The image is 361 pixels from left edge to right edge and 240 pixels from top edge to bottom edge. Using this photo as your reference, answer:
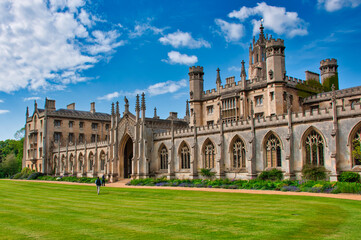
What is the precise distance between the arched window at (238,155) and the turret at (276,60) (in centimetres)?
868

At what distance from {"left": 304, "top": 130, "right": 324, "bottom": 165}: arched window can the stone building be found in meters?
0.08

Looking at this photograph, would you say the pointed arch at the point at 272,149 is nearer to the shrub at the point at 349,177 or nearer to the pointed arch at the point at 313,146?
the pointed arch at the point at 313,146

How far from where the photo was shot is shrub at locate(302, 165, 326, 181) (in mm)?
26484

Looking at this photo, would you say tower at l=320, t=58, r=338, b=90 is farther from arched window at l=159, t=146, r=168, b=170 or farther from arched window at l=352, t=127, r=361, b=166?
arched window at l=159, t=146, r=168, b=170

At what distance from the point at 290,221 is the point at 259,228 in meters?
1.75

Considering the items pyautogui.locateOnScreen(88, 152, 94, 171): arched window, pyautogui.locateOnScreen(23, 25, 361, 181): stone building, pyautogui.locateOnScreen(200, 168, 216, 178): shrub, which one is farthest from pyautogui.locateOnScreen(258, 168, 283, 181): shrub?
pyautogui.locateOnScreen(88, 152, 94, 171): arched window

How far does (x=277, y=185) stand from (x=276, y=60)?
1602 cm

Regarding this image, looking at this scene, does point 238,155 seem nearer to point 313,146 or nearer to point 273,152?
point 273,152

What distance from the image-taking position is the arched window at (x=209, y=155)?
119 feet

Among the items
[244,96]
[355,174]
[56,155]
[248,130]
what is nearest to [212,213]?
[355,174]

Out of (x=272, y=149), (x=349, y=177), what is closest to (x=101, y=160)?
(x=272, y=149)

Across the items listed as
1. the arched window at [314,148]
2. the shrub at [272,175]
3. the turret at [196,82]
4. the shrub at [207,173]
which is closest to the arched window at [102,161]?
the turret at [196,82]

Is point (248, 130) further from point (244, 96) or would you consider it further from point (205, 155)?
point (244, 96)

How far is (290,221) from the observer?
11.6 meters
